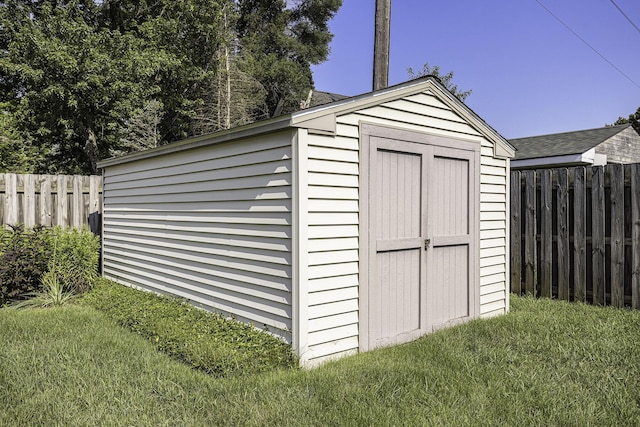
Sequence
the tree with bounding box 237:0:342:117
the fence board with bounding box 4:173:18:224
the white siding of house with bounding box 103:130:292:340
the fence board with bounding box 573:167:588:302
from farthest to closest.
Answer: the tree with bounding box 237:0:342:117 < the fence board with bounding box 4:173:18:224 < the fence board with bounding box 573:167:588:302 < the white siding of house with bounding box 103:130:292:340

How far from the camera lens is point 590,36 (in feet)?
45.0

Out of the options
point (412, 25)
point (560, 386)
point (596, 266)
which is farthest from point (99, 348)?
point (412, 25)

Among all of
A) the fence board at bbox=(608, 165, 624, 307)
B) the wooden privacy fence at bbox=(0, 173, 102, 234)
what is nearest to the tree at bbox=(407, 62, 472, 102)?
the fence board at bbox=(608, 165, 624, 307)

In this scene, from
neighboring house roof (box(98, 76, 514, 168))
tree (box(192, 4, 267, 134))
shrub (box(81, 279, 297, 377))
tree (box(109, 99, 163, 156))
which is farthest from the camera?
tree (box(192, 4, 267, 134))

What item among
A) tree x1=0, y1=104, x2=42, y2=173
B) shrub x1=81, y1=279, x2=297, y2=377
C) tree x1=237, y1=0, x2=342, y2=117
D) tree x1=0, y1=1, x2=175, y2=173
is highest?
tree x1=237, y1=0, x2=342, y2=117

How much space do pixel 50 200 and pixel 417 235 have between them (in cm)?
619

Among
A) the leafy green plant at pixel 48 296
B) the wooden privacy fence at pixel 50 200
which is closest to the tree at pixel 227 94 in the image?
the wooden privacy fence at pixel 50 200

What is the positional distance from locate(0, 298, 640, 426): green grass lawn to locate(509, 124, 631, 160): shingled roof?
7546 millimetres

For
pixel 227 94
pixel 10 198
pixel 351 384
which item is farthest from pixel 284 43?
pixel 351 384

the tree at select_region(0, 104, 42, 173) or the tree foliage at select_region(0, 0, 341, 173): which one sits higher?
the tree foliage at select_region(0, 0, 341, 173)

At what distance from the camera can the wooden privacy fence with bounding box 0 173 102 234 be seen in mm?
7160

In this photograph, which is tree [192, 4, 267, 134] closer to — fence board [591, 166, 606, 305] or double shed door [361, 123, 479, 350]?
double shed door [361, 123, 479, 350]

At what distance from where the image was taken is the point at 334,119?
4.07 metres

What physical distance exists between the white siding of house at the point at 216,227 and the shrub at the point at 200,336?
0.57ft
